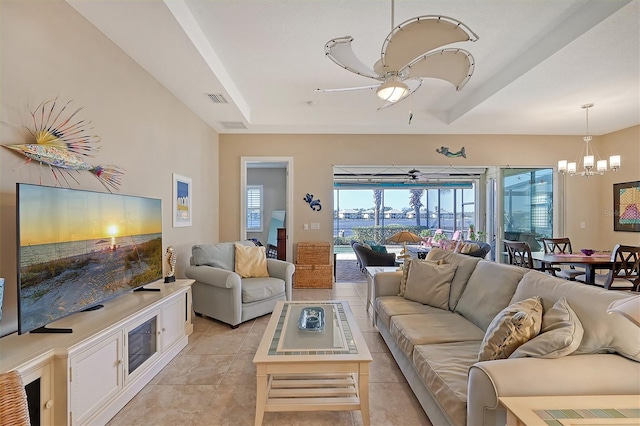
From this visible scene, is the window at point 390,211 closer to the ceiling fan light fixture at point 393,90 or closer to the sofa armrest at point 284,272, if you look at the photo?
the sofa armrest at point 284,272

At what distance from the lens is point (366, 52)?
3.09 m

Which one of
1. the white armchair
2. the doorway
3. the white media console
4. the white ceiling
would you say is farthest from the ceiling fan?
the doorway

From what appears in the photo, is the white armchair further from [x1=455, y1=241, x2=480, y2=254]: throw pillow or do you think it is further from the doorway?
the doorway

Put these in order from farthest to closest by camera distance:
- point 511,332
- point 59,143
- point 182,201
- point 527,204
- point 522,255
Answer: point 527,204 → point 522,255 → point 182,201 → point 59,143 → point 511,332

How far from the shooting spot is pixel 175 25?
2291mm

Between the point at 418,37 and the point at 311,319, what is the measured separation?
2106 mm

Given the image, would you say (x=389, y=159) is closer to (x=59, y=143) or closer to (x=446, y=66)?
(x=446, y=66)

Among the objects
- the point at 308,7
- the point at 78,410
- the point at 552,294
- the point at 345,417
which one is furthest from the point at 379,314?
the point at 308,7

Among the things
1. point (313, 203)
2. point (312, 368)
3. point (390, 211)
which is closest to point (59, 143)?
point (312, 368)

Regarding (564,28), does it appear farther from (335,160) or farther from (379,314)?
(335,160)

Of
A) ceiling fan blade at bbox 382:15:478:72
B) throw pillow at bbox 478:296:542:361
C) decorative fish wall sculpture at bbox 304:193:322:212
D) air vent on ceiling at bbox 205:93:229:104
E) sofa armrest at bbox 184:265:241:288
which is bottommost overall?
sofa armrest at bbox 184:265:241:288

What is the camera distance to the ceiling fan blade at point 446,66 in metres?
2.16

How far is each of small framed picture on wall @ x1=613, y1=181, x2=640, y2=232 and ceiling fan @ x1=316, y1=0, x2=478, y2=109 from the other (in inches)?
197

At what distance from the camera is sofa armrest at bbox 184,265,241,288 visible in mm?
3250
